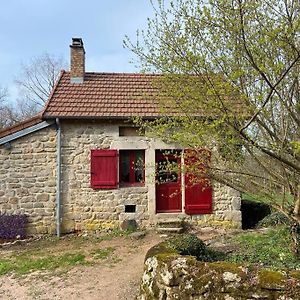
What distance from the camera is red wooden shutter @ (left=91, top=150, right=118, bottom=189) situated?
31.3ft

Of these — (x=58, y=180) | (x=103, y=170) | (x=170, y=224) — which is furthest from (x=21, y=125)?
(x=170, y=224)

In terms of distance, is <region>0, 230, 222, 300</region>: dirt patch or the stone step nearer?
<region>0, 230, 222, 300</region>: dirt patch

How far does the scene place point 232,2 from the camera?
4.19 meters

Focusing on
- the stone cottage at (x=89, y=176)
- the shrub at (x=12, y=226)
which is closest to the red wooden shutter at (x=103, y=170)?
the stone cottage at (x=89, y=176)

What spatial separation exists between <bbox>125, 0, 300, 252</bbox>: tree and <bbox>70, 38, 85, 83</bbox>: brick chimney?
18.3 feet

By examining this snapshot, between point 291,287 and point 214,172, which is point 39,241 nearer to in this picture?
point 214,172

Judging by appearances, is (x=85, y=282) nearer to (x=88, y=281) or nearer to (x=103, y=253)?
(x=88, y=281)

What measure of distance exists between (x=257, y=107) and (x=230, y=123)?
1.59 feet

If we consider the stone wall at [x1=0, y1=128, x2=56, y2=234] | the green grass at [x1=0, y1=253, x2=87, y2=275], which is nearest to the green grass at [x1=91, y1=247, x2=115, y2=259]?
the green grass at [x1=0, y1=253, x2=87, y2=275]

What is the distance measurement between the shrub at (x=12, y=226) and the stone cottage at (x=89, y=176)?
192mm

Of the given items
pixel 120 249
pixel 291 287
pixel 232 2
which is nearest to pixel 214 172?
pixel 291 287

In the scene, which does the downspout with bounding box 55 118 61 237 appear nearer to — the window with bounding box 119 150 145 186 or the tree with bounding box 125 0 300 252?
the window with bounding box 119 150 145 186

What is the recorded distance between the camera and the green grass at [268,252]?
5215 millimetres

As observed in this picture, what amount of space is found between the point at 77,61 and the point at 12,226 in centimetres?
529
